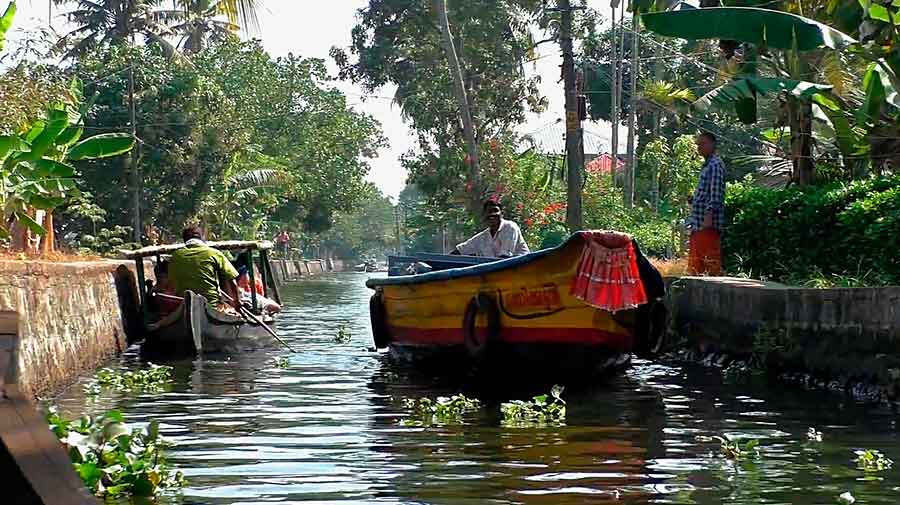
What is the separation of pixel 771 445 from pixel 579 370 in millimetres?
3619

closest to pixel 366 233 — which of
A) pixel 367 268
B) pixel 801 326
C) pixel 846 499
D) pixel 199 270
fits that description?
pixel 367 268

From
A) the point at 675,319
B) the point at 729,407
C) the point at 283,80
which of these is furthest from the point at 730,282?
the point at 283,80

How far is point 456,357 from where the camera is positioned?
12609 millimetres

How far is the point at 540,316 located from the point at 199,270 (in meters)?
5.38

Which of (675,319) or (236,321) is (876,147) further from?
(236,321)

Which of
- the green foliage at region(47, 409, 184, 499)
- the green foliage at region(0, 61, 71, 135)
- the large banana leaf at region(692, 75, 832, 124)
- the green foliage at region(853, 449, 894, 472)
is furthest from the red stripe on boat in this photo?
the green foliage at region(0, 61, 71, 135)

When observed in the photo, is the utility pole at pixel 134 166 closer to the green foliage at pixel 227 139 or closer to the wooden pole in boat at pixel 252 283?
the green foliage at pixel 227 139

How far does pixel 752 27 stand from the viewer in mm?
11508

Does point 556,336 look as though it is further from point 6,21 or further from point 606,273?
point 6,21

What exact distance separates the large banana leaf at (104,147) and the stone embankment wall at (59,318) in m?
1.28

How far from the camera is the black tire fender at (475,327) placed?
1149 centimetres

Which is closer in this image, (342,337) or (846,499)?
(846,499)

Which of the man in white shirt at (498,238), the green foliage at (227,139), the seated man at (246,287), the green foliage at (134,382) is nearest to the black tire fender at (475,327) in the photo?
the man in white shirt at (498,238)

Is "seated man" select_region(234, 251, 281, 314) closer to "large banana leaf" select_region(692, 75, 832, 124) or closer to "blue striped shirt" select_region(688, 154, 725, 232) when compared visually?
"blue striped shirt" select_region(688, 154, 725, 232)
